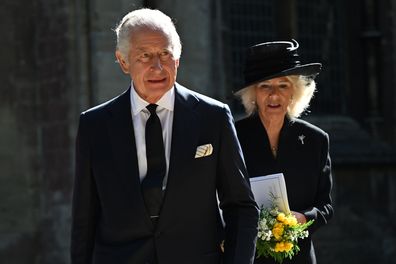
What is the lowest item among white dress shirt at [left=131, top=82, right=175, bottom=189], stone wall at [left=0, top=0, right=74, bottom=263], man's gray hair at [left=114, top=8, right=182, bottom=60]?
stone wall at [left=0, top=0, right=74, bottom=263]

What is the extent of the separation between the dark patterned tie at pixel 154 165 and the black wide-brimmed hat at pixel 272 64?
4.63 feet

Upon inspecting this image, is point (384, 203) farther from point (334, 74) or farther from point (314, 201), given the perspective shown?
point (314, 201)

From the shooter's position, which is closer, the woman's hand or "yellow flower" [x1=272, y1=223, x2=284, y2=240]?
"yellow flower" [x1=272, y1=223, x2=284, y2=240]

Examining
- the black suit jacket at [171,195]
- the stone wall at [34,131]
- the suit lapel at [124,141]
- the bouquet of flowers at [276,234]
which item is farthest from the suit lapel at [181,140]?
the stone wall at [34,131]

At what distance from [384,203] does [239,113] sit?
216cm

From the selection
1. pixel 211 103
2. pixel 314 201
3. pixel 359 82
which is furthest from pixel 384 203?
pixel 211 103

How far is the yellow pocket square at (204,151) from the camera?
372cm

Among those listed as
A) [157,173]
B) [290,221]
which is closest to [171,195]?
[157,173]

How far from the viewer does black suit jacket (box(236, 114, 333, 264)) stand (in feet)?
16.6

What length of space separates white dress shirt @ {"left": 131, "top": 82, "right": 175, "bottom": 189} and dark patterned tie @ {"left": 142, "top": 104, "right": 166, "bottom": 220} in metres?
0.02

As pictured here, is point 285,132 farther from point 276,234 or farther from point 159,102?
point 159,102

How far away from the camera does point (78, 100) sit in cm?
1063

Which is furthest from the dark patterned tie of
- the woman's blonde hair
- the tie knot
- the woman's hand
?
the woman's blonde hair

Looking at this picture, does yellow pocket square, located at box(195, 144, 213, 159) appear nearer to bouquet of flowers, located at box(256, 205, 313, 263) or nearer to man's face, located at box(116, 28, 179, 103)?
man's face, located at box(116, 28, 179, 103)
